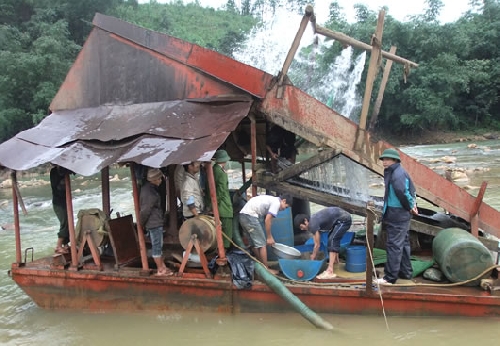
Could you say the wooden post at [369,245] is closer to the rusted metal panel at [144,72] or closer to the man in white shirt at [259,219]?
the man in white shirt at [259,219]

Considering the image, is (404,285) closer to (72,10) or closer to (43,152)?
(43,152)

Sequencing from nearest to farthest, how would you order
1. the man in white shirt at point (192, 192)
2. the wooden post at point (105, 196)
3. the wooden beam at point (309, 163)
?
the man in white shirt at point (192, 192), the wooden beam at point (309, 163), the wooden post at point (105, 196)

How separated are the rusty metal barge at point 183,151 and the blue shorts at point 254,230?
0.48 m

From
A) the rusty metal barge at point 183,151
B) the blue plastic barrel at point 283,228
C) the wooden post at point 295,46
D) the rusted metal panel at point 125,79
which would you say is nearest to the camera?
the rusty metal barge at point 183,151

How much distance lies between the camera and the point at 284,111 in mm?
5504

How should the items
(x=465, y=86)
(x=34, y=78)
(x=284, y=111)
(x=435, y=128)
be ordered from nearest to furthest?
(x=284, y=111) → (x=34, y=78) → (x=465, y=86) → (x=435, y=128)

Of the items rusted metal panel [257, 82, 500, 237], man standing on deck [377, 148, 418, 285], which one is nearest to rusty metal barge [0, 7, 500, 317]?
rusted metal panel [257, 82, 500, 237]

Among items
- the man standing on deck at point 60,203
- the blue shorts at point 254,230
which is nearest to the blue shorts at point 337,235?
the blue shorts at point 254,230

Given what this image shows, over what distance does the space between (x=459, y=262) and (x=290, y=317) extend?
79.9 inches

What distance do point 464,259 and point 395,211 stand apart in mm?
896

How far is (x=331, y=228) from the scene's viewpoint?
5.50m

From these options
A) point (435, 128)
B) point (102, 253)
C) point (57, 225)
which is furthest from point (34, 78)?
point (435, 128)

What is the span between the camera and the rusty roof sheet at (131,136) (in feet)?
16.1

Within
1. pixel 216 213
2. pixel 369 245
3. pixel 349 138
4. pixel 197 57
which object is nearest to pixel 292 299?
pixel 369 245
